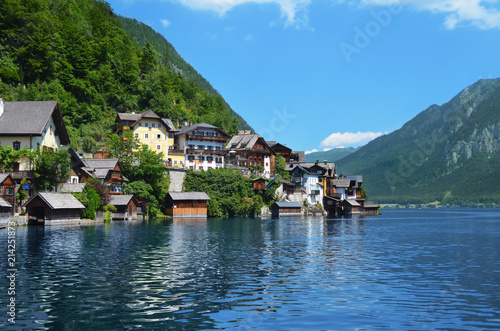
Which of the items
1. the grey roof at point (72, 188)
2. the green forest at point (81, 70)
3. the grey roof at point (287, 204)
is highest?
the green forest at point (81, 70)

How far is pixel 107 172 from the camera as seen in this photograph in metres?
86.9

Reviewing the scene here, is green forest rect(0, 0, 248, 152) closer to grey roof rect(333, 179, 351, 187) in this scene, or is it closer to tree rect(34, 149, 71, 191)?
tree rect(34, 149, 71, 191)

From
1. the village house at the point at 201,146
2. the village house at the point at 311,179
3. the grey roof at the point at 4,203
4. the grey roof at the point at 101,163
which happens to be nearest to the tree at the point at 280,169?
the village house at the point at 311,179

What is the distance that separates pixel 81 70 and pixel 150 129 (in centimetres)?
2180

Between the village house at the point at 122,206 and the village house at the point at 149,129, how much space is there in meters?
26.7

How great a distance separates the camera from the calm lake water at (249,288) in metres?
17.2

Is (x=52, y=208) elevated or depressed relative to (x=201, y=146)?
depressed

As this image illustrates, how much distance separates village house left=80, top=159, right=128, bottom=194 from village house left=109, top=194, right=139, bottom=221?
10.9 feet

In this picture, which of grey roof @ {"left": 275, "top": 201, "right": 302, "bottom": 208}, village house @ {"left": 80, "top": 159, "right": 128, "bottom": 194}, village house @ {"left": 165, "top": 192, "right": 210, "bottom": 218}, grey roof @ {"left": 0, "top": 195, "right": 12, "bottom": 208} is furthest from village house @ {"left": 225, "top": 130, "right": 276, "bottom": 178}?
grey roof @ {"left": 0, "top": 195, "right": 12, "bottom": 208}

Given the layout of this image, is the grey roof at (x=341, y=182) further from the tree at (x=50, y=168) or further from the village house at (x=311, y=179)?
the tree at (x=50, y=168)

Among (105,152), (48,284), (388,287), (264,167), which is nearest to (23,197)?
(105,152)

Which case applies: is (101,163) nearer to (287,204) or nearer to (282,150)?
(287,204)

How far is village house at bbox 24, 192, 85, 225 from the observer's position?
65637 mm

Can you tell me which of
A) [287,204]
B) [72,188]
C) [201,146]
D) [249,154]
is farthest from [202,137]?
[72,188]
